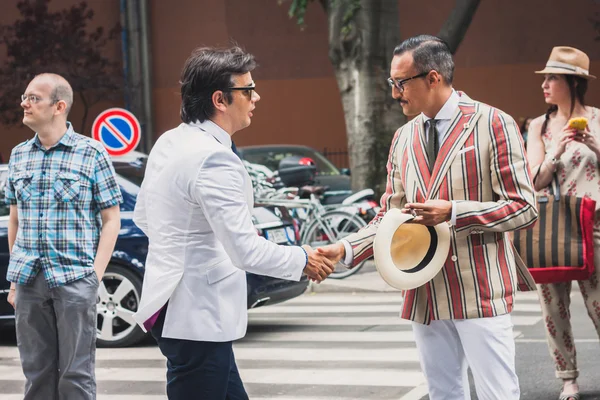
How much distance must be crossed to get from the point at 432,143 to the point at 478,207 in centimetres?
36

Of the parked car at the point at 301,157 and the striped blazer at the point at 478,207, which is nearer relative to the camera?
the striped blazer at the point at 478,207

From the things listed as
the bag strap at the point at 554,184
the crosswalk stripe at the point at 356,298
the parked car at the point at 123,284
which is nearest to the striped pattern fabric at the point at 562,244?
the bag strap at the point at 554,184

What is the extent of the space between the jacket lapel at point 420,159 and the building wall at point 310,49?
19352 millimetres

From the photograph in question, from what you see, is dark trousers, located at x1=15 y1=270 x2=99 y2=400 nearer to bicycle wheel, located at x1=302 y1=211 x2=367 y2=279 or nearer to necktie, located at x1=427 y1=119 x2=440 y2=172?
necktie, located at x1=427 y1=119 x2=440 y2=172

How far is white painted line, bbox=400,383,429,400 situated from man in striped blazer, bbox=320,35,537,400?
2.32 meters

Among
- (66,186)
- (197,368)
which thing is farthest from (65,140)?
(197,368)

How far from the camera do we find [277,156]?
18.6 metres

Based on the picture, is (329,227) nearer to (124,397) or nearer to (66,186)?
(124,397)

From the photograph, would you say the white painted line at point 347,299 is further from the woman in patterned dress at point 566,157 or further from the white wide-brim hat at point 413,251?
the white wide-brim hat at point 413,251

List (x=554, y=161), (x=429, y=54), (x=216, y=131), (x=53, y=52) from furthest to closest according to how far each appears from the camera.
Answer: (x=53, y=52) → (x=554, y=161) → (x=429, y=54) → (x=216, y=131)

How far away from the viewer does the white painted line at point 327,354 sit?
7.91 meters

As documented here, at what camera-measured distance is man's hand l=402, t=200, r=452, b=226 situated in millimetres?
3869

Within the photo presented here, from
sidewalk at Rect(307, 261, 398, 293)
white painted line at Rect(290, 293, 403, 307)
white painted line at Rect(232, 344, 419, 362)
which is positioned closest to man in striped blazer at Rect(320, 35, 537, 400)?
white painted line at Rect(232, 344, 419, 362)

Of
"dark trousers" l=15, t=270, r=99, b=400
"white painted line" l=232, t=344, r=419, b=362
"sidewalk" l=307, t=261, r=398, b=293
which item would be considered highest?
"dark trousers" l=15, t=270, r=99, b=400
